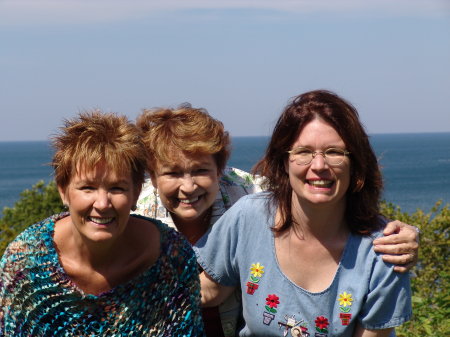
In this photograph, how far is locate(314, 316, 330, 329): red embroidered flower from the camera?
449 cm

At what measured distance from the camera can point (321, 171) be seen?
4254 millimetres

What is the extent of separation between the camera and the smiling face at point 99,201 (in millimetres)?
3879

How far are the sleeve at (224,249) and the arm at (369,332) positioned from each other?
76 centimetres

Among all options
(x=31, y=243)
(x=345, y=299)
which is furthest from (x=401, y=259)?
(x=31, y=243)

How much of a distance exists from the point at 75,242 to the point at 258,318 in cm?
116

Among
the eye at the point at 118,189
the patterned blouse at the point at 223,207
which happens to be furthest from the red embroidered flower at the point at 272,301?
the eye at the point at 118,189

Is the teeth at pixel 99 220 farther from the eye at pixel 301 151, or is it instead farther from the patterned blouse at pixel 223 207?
the patterned blouse at pixel 223 207

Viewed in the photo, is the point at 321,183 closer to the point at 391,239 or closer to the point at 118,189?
the point at 391,239

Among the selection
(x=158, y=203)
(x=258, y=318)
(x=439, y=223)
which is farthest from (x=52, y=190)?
(x=258, y=318)

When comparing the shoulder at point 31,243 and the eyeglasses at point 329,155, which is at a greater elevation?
the eyeglasses at point 329,155

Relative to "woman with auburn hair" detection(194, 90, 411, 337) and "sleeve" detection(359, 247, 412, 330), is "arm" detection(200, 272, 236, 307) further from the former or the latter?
"sleeve" detection(359, 247, 412, 330)

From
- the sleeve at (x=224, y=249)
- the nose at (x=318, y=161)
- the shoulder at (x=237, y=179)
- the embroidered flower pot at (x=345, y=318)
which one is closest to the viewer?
the nose at (x=318, y=161)

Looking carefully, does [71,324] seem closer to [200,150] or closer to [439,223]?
[200,150]

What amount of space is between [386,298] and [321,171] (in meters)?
0.77
